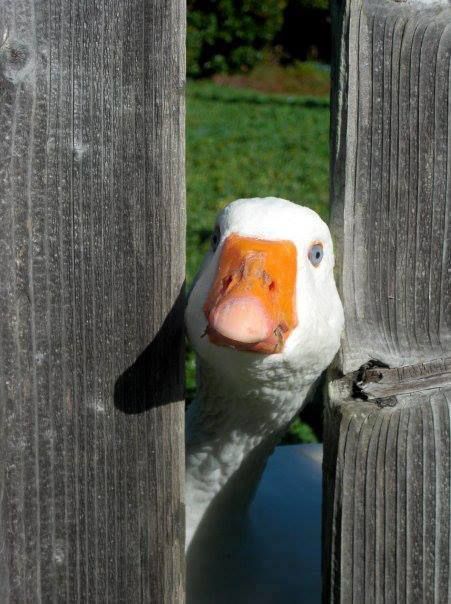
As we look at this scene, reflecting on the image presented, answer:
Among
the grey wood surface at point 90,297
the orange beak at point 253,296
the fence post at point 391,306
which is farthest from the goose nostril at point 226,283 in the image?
the fence post at point 391,306

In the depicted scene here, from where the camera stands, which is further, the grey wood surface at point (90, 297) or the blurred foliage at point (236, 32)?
the blurred foliage at point (236, 32)

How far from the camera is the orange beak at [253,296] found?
1160mm

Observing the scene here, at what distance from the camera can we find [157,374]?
1.36 m

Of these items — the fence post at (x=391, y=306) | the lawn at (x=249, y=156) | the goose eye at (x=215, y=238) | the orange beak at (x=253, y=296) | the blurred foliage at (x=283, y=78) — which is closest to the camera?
the orange beak at (x=253, y=296)

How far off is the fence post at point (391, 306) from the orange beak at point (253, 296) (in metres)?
0.15

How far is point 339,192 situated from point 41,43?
0.51 m

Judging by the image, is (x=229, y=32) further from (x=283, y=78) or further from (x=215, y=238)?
(x=215, y=238)

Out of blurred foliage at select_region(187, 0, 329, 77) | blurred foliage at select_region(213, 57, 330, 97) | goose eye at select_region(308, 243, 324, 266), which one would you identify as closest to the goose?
goose eye at select_region(308, 243, 324, 266)

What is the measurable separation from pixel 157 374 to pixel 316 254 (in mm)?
331

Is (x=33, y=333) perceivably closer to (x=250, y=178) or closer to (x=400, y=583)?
(x=400, y=583)

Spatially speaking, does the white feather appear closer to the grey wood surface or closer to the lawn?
the grey wood surface

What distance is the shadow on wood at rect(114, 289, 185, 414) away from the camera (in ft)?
4.39

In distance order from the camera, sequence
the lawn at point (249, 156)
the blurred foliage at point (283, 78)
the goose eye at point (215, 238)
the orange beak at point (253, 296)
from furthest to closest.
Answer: the blurred foliage at point (283, 78) < the lawn at point (249, 156) < the goose eye at point (215, 238) < the orange beak at point (253, 296)

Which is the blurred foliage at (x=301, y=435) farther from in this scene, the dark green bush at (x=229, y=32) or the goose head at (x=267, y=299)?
the dark green bush at (x=229, y=32)
